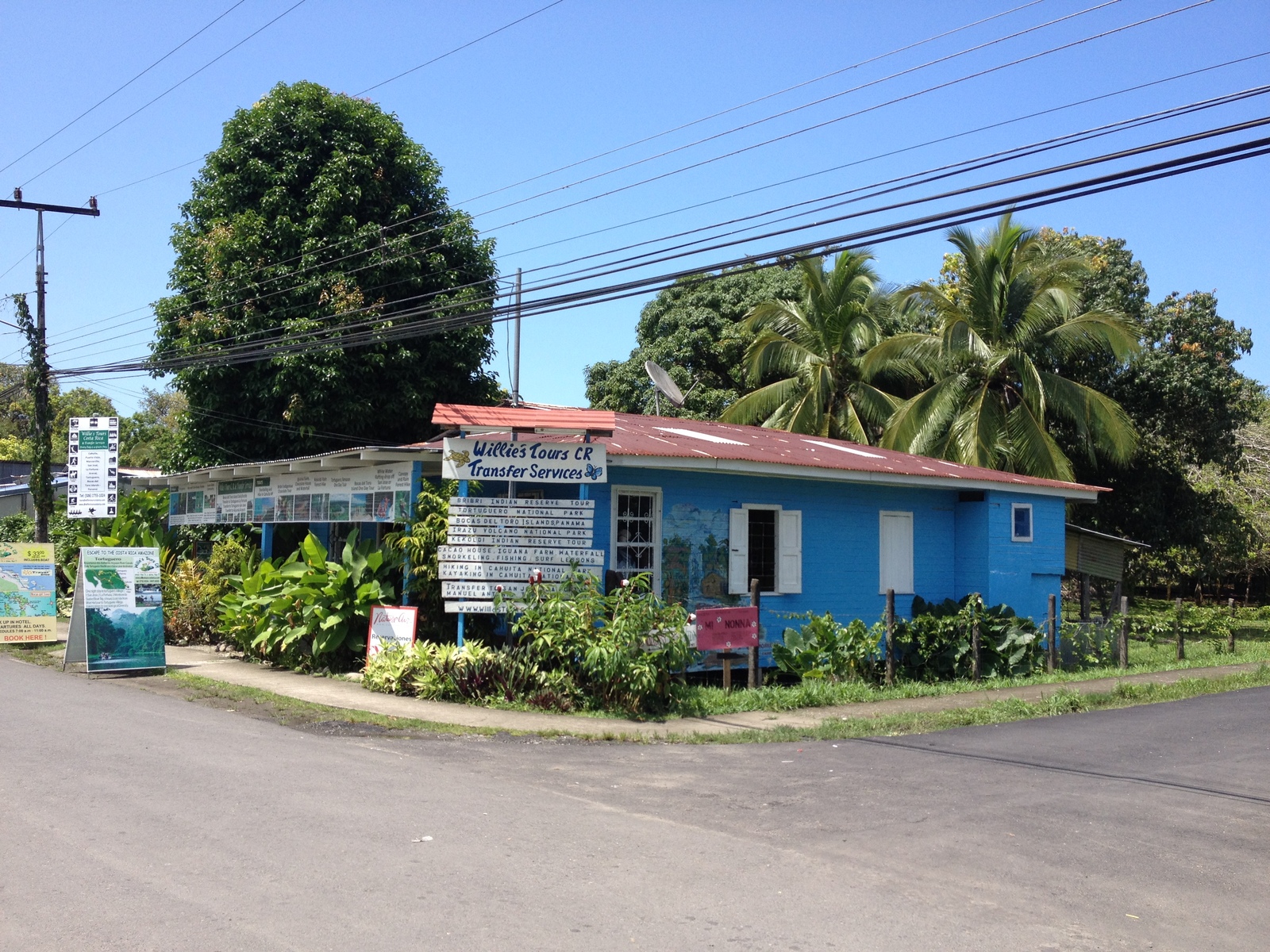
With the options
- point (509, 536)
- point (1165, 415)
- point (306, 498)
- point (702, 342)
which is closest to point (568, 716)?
point (509, 536)

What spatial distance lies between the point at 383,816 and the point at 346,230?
20585 millimetres

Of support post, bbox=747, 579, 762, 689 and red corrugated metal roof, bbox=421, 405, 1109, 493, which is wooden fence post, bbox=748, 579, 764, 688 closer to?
support post, bbox=747, 579, 762, 689

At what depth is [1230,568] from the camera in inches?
1406

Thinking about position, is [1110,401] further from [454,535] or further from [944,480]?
[454,535]

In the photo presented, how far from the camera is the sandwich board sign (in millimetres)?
14344

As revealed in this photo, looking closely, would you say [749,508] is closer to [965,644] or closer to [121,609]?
[965,644]

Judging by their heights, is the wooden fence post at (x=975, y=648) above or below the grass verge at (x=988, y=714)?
above

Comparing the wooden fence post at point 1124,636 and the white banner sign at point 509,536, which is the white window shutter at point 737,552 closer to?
the white banner sign at point 509,536

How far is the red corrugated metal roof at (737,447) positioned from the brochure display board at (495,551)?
1078 mm

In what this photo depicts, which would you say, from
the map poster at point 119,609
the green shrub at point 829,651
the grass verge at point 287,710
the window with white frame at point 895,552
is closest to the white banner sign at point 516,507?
the grass verge at point 287,710

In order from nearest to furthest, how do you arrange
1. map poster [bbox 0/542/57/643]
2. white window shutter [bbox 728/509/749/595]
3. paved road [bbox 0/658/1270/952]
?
paved road [bbox 0/658/1270/952]
white window shutter [bbox 728/509/749/595]
map poster [bbox 0/542/57/643]

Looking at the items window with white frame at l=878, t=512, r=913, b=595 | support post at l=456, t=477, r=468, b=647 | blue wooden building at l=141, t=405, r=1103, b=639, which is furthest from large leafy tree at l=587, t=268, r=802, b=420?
support post at l=456, t=477, r=468, b=647

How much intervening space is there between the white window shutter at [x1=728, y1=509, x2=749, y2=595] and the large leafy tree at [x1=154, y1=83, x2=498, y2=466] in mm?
11632

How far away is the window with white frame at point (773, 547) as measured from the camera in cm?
1647
